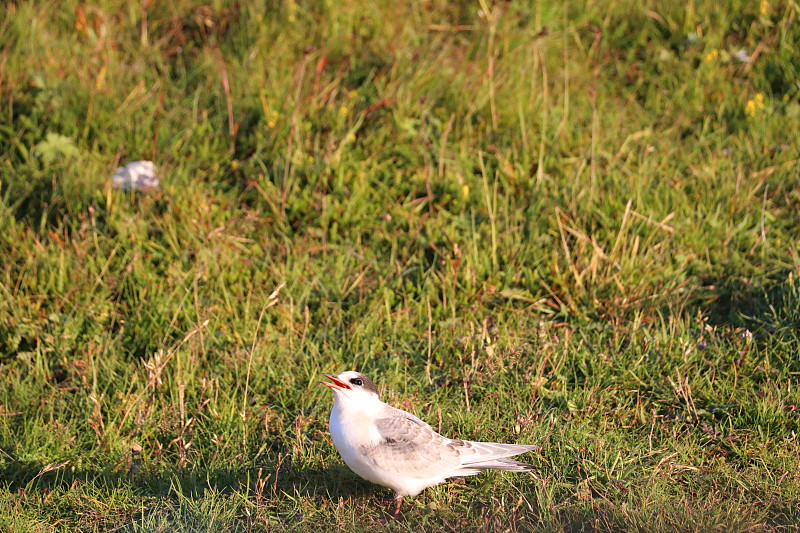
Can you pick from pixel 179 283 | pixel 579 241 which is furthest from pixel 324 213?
pixel 579 241

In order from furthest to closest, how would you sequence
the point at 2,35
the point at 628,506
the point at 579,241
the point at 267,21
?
the point at 267,21, the point at 2,35, the point at 579,241, the point at 628,506

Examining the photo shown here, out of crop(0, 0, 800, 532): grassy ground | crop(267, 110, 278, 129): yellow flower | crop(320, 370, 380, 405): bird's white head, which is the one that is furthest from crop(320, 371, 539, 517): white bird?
crop(267, 110, 278, 129): yellow flower

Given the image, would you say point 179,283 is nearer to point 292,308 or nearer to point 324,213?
point 292,308

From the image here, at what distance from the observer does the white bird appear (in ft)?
10.6

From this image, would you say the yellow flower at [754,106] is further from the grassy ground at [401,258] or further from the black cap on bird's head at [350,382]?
the black cap on bird's head at [350,382]

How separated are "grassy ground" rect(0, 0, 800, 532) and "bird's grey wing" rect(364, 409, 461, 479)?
0.27m

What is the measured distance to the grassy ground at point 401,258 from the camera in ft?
11.6

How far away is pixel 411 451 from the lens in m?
3.24

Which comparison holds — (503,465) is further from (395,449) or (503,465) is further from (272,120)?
(272,120)

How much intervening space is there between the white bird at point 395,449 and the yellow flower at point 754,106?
367cm

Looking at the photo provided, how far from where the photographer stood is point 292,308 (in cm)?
432

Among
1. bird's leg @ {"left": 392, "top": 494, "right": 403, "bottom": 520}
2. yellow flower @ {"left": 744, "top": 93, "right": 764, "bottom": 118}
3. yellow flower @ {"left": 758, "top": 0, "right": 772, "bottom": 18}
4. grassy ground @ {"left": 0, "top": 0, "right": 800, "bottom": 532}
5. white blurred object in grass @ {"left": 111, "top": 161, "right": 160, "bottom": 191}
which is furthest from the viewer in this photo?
yellow flower @ {"left": 758, "top": 0, "right": 772, "bottom": 18}

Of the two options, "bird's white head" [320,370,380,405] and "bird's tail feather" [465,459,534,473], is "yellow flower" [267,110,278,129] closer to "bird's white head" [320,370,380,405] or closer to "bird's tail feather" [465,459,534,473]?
"bird's white head" [320,370,380,405]

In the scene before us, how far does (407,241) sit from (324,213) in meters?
0.57
